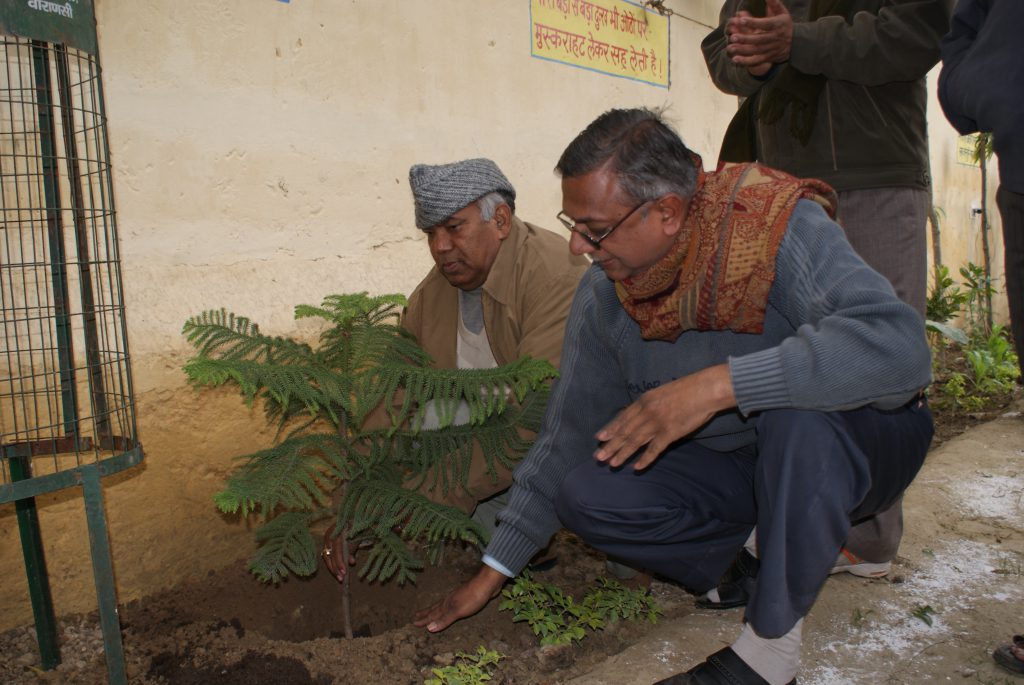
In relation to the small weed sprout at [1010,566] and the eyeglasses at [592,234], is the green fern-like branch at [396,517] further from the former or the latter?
the small weed sprout at [1010,566]

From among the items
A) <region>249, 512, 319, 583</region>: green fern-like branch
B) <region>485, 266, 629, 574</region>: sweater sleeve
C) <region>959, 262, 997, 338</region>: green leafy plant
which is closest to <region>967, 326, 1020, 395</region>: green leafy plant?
<region>959, 262, 997, 338</region>: green leafy plant

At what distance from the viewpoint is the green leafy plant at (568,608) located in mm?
2379

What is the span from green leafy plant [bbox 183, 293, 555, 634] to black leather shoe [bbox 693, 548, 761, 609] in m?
0.77

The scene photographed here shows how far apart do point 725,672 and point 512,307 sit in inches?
56.6

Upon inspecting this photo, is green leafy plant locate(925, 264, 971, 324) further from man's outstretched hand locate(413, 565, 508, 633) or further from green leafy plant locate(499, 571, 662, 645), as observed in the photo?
man's outstretched hand locate(413, 565, 508, 633)

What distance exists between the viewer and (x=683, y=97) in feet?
17.1

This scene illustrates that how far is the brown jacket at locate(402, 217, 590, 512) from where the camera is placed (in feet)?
8.84

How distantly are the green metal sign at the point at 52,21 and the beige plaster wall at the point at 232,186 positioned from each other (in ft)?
2.28

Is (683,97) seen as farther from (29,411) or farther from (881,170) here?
(29,411)

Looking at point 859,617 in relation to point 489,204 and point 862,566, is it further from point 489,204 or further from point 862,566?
point 489,204

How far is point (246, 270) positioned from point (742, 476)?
1948mm

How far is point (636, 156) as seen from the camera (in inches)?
74.0

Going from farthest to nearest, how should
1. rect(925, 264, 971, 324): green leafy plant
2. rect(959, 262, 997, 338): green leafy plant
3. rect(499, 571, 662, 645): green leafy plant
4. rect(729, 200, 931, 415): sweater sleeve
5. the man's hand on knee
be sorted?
rect(959, 262, 997, 338): green leafy plant → rect(925, 264, 971, 324): green leafy plant → rect(499, 571, 662, 645): green leafy plant → the man's hand on knee → rect(729, 200, 931, 415): sweater sleeve

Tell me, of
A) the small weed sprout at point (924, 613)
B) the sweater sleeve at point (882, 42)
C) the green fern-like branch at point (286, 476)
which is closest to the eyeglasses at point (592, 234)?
the green fern-like branch at point (286, 476)
